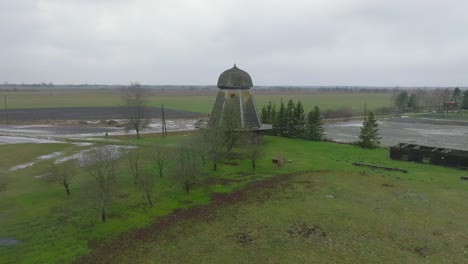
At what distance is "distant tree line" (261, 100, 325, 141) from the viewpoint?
4482 cm

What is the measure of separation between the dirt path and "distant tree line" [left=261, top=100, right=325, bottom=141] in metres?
19.7

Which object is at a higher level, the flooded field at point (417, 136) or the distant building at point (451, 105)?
the distant building at point (451, 105)

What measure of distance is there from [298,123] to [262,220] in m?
29.9

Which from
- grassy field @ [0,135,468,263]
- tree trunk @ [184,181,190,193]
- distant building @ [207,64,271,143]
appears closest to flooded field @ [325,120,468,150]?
distant building @ [207,64,271,143]

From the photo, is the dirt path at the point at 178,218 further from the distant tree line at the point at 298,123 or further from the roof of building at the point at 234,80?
the distant tree line at the point at 298,123

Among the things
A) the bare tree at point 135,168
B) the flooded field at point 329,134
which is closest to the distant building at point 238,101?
the bare tree at point 135,168

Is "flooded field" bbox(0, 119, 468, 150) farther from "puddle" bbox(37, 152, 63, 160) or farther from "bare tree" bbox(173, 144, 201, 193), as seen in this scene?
"bare tree" bbox(173, 144, 201, 193)

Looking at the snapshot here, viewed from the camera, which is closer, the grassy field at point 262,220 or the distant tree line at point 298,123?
the grassy field at point 262,220

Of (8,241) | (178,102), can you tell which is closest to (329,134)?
(8,241)

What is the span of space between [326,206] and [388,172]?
36.0 ft

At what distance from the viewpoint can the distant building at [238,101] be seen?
121 ft

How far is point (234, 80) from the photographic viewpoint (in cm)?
3756

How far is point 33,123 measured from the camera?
205ft

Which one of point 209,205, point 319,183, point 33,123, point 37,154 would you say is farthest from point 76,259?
point 33,123
